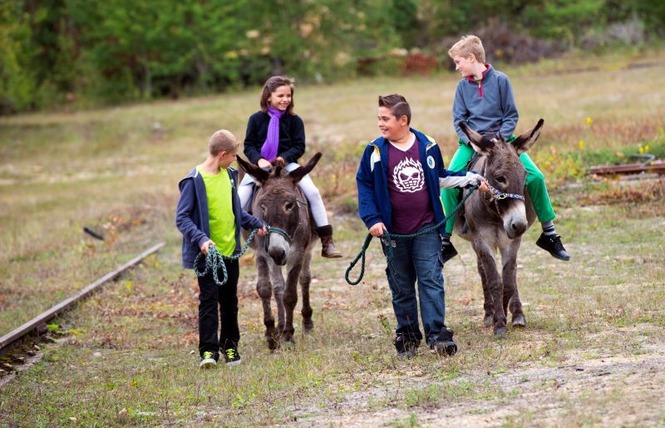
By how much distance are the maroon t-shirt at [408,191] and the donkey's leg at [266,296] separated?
6.20ft

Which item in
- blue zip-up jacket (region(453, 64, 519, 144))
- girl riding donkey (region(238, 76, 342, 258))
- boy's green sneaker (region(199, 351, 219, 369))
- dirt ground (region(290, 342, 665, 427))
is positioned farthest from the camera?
girl riding donkey (region(238, 76, 342, 258))

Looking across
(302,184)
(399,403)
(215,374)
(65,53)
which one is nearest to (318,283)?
(302,184)

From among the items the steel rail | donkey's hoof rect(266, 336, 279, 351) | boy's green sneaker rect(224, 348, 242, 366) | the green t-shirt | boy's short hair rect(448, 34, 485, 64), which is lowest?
the steel rail

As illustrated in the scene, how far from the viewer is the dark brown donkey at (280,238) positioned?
9.19 m

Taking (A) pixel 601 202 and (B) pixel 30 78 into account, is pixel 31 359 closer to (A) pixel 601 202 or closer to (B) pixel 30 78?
(A) pixel 601 202

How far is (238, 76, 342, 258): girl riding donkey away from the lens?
9984mm

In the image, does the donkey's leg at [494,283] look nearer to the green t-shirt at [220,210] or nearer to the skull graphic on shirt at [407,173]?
the skull graphic on shirt at [407,173]

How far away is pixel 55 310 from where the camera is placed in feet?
40.3

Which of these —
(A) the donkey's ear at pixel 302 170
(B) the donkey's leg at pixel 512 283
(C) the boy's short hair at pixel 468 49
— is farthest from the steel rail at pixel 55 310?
(C) the boy's short hair at pixel 468 49

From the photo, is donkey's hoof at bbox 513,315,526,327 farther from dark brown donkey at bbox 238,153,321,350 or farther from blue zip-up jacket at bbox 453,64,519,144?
dark brown donkey at bbox 238,153,321,350

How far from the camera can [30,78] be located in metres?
53.0

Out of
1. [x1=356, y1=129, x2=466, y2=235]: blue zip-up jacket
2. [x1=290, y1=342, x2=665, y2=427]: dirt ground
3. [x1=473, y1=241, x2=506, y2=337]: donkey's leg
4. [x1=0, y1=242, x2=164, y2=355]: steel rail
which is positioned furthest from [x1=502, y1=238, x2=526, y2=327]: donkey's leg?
[x1=0, y1=242, x2=164, y2=355]: steel rail

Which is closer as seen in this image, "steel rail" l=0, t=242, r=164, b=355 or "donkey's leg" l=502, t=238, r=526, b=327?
"donkey's leg" l=502, t=238, r=526, b=327

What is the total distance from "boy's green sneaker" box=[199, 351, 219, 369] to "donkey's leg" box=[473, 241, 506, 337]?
236 cm
